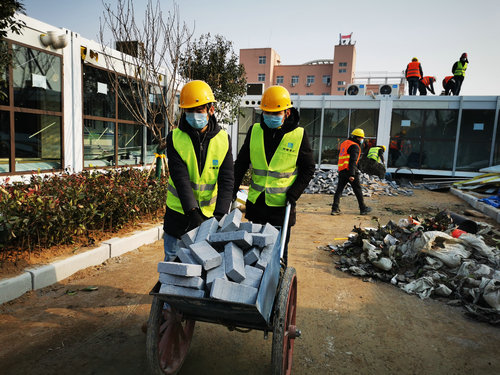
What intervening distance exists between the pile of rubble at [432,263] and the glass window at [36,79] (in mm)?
7055

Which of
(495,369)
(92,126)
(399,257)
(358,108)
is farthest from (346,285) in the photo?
(358,108)

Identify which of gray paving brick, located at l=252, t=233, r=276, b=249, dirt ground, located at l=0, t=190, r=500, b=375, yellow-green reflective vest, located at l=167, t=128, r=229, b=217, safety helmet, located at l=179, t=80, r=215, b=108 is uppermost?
safety helmet, located at l=179, t=80, r=215, b=108

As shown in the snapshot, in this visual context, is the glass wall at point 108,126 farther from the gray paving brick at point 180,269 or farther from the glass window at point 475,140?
the glass window at point 475,140

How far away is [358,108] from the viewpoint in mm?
17562

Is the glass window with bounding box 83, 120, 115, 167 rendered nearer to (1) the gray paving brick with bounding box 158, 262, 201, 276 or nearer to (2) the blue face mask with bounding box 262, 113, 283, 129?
(2) the blue face mask with bounding box 262, 113, 283, 129

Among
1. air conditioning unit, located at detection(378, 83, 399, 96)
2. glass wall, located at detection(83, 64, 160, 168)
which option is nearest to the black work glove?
glass wall, located at detection(83, 64, 160, 168)

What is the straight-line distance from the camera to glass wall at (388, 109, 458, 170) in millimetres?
16672

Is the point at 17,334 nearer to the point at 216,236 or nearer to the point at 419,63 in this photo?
the point at 216,236

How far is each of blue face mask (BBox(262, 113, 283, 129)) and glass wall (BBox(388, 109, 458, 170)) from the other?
15.5 meters

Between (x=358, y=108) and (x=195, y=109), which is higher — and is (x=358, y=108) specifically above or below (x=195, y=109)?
above

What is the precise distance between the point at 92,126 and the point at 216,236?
8.33m

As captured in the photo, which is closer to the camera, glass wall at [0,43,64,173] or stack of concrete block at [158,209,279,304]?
stack of concrete block at [158,209,279,304]

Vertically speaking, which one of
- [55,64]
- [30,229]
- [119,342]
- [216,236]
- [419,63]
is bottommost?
[119,342]

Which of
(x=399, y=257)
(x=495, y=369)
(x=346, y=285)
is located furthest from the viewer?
(x=399, y=257)
